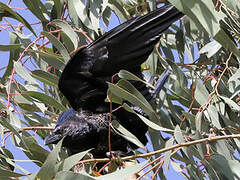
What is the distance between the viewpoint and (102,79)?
7.02 feet

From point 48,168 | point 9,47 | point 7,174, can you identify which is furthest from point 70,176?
point 9,47

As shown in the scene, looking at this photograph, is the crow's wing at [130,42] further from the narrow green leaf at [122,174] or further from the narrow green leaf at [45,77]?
the narrow green leaf at [122,174]

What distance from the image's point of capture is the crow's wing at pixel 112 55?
198 cm

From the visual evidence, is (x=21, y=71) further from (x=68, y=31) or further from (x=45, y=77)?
(x=68, y=31)

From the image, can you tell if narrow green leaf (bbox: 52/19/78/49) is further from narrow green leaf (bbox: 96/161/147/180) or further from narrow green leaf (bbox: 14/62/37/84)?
narrow green leaf (bbox: 96/161/147/180)

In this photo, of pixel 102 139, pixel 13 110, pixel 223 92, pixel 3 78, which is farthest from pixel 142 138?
pixel 3 78

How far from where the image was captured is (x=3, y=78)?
8.21 feet

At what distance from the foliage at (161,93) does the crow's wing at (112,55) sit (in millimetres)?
108

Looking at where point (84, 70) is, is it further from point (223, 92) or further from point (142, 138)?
point (223, 92)

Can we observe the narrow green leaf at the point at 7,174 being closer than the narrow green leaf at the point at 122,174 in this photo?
No

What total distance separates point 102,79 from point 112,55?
11 cm

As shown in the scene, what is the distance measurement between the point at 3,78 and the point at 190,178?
3.25 feet

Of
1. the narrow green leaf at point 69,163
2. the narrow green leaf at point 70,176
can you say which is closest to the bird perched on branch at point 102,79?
the narrow green leaf at point 69,163

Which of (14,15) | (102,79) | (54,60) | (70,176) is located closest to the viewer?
(70,176)
